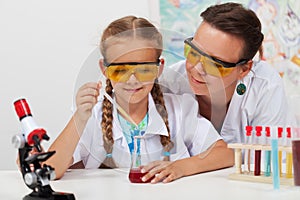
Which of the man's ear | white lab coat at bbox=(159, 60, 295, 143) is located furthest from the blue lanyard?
white lab coat at bbox=(159, 60, 295, 143)

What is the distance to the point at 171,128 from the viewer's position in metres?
1.26

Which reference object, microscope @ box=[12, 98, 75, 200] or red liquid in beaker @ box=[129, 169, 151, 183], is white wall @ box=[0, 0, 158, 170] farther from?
microscope @ box=[12, 98, 75, 200]

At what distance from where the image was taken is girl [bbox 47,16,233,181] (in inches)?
46.3

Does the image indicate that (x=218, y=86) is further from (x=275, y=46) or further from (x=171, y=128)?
(x=275, y=46)

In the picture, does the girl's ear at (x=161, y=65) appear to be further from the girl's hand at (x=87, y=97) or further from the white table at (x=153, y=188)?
the white table at (x=153, y=188)

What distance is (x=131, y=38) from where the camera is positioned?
1170 mm

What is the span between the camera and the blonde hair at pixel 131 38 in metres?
1.19

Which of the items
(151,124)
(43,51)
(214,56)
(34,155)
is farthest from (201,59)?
(43,51)

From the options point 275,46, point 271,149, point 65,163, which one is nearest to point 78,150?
point 65,163

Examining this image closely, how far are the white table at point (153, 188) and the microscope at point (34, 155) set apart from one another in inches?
3.4

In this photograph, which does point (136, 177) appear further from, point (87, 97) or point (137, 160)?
point (87, 97)

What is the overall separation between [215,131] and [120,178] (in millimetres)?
260

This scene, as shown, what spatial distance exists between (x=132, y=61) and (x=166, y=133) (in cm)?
19

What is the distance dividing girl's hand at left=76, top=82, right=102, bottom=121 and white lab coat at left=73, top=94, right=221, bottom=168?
2 cm
